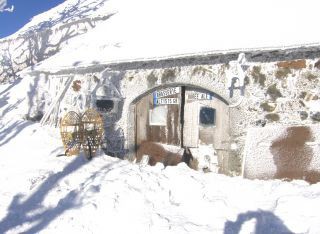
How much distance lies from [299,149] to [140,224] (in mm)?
2814

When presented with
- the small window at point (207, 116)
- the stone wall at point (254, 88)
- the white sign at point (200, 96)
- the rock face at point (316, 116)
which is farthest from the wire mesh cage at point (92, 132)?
the rock face at point (316, 116)

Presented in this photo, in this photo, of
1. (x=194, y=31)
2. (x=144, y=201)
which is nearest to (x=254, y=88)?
(x=194, y=31)

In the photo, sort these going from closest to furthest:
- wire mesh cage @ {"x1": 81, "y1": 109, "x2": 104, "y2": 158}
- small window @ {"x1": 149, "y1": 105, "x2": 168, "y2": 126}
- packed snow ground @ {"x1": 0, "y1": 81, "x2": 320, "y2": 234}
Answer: packed snow ground @ {"x1": 0, "y1": 81, "x2": 320, "y2": 234} → small window @ {"x1": 149, "y1": 105, "x2": 168, "y2": 126} → wire mesh cage @ {"x1": 81, "y1": 109, "x2": 104, "y2": 158}

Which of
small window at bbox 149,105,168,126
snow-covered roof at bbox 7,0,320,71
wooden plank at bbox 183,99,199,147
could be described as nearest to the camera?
snow-covered roof at bbox 7,0,320,71

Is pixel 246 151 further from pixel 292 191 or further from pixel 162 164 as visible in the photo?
pixel 162 164

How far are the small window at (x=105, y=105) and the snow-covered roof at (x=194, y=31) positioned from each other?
876 mm

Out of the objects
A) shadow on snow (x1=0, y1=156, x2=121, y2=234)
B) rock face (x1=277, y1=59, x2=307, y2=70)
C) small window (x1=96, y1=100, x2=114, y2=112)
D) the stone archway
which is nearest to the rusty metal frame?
small window (x1=96, y1=100, x2=114, y2=112)

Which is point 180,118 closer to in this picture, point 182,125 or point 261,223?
point 182,125

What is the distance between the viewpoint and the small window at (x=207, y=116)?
673cm

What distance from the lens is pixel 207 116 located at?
680 centimetres

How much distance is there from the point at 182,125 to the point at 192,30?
1.87 metres

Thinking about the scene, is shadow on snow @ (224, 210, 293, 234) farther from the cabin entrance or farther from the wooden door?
the wooden door

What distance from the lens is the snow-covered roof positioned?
5.95 m

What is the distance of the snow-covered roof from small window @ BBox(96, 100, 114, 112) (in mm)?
876
